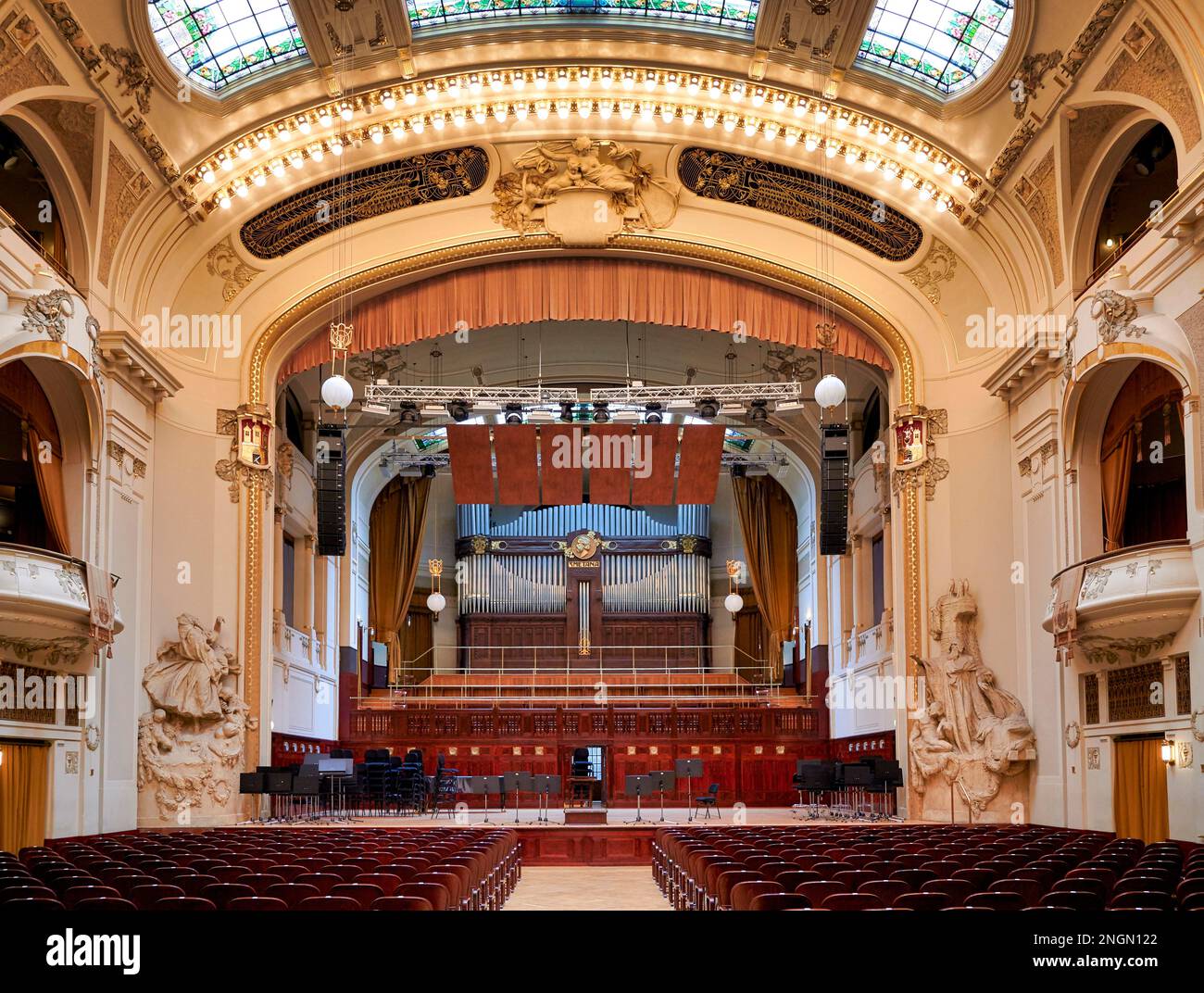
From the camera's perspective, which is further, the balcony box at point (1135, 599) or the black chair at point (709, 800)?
the black chair at point (709, 800)

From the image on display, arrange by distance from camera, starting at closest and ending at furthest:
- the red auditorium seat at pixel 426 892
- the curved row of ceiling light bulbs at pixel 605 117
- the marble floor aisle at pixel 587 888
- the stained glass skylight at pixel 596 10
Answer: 1. the red auditorium seat at pixel 426 892
2. the marble floor aisle at pixel 587 888
3. the stained glass skylight at pixel 596 10
4. the curved row of ceiling light bulbs at pixel 605 117

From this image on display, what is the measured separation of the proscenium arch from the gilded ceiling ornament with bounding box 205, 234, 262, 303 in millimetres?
802

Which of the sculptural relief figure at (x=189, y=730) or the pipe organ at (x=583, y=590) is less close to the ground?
the pipe organ at (x=583, y=590)

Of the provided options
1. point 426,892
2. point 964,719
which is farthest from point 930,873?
point 964,719

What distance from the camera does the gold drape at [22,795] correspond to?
45.4 ft

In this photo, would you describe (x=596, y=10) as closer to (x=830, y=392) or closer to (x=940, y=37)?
(x=940, y=37)

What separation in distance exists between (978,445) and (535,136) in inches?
336

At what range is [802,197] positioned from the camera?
20.4 m

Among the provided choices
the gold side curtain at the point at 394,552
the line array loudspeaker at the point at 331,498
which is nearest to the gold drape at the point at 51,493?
the line array loudspeaker at the point at 331,498

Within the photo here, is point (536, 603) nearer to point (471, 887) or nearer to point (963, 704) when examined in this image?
point (963, 704)

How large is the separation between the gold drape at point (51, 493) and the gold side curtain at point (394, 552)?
1712cm

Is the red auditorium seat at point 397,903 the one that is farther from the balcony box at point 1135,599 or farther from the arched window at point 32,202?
the arched window at point 32,202

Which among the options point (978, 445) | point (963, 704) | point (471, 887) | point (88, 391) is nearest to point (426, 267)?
point (88, 391)

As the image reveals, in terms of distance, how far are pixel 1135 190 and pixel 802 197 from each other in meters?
5.39
